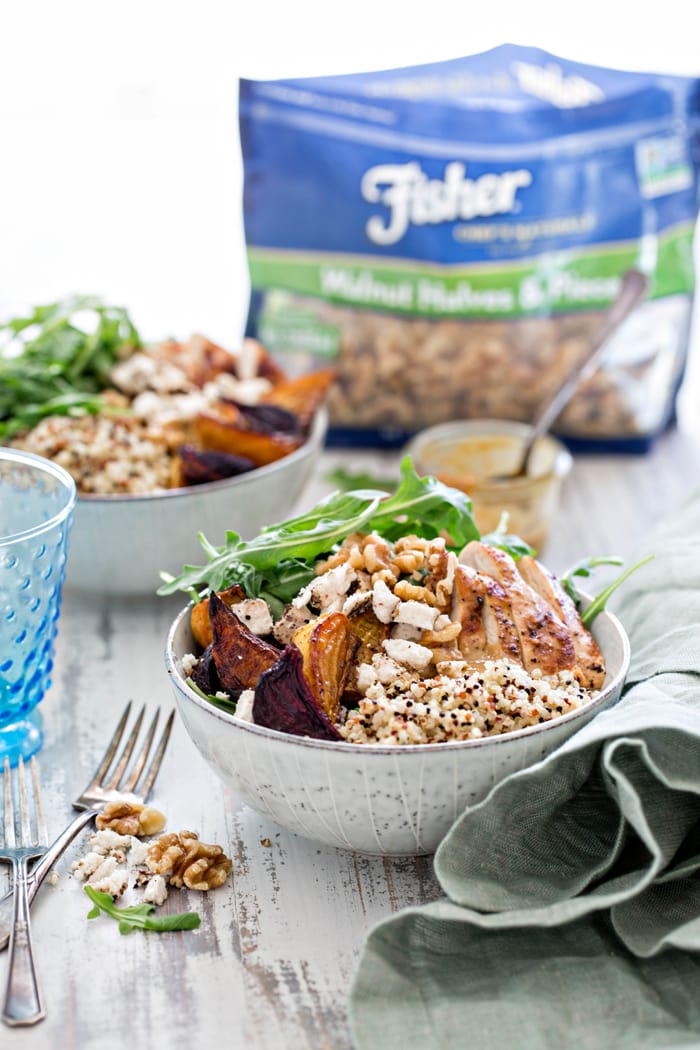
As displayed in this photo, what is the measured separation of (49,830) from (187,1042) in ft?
1.20

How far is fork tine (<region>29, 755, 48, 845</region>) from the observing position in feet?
4.55

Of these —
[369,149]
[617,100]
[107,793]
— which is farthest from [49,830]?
[617,100]

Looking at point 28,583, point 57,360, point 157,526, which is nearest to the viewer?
point 28,583

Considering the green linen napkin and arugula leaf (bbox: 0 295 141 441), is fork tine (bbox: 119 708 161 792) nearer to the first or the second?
the green linen napkin

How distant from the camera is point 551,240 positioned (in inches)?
99.9

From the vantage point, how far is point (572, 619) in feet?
4.80

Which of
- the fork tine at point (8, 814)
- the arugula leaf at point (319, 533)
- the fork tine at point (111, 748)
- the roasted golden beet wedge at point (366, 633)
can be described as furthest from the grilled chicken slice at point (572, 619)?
the fork tine at point (8, 814)

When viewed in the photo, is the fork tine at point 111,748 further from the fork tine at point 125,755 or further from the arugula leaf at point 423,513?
the arugula leaf at point 423,513

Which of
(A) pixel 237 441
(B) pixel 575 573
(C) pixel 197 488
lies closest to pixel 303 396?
(A) pixel 237 441

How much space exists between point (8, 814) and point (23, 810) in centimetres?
2

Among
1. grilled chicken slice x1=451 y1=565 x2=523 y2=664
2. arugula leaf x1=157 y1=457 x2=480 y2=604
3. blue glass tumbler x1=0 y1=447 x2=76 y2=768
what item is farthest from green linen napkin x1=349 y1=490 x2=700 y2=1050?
blue glass tumbler x1=0 y1=447 x2=76 y2=768

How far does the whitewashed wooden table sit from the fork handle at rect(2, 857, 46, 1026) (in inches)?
0.5

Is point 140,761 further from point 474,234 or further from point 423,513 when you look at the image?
point 474,234

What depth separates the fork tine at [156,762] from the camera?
150cm
